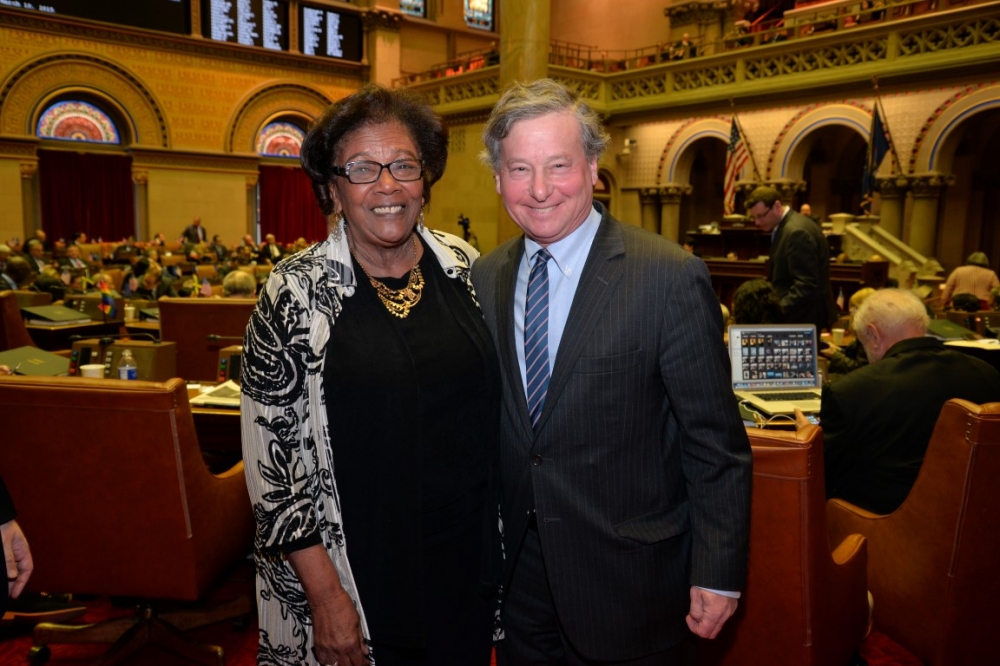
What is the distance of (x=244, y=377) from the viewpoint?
1.38m

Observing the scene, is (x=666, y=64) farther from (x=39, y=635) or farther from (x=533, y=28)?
(x=39, y=635)

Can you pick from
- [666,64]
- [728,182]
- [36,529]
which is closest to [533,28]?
[728,182]

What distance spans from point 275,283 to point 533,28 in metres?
8.01

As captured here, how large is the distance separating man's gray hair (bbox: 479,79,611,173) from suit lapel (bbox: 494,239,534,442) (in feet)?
0.69

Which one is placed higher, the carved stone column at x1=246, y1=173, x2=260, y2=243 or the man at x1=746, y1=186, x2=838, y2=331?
the carved stone column at x1=246, y1=173, x2=260, y2=243

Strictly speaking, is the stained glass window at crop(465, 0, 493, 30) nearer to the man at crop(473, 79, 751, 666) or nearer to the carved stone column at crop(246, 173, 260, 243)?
the carved stone column at crop(246, 173, 260, 243)

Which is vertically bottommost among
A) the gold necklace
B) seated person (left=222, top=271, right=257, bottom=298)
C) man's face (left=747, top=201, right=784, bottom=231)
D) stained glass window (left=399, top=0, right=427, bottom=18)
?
seated person (left=222, top=271, right=257, bottom=298)

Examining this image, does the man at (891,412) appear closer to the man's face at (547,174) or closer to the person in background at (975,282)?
the man's face at (547,174)

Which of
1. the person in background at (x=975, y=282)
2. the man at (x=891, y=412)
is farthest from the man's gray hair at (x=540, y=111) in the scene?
the person in background at (x=975, y=282)

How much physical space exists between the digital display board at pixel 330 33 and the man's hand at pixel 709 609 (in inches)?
789

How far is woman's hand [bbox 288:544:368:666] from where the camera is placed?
1.39m

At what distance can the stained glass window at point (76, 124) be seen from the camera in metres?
16.5

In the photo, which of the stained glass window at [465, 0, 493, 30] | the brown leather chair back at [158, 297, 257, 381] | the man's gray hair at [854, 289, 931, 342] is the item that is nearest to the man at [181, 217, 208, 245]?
the stained glass window at [465, 0, 493, 30]

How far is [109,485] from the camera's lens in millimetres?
2105
